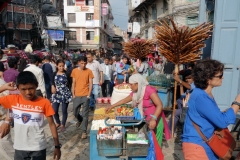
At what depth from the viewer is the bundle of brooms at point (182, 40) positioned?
4340 millimetres

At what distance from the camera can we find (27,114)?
226cm

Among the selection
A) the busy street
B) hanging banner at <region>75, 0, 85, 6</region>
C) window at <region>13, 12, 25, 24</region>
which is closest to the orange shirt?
the busy street

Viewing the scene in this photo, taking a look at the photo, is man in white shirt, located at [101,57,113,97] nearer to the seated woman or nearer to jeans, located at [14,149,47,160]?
the seated woman

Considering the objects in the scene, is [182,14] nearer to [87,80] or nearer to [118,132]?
[87,80]

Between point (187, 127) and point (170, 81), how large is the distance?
4381 mm

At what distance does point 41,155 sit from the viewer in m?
2.41

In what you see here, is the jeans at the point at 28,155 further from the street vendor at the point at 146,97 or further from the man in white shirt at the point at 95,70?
the man in white shirt at the point at 95,70

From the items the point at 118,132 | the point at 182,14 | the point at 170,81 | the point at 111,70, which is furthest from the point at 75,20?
the point at 118,132

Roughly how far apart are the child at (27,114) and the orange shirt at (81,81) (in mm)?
2510

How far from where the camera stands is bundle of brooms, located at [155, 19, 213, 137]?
14.2ft

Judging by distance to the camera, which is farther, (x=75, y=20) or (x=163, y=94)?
(x=75, y=20)

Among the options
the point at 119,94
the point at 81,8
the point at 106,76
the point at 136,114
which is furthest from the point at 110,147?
the point at 81,8

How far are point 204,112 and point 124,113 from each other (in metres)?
1.78

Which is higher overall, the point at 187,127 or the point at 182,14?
the point at 182,14
